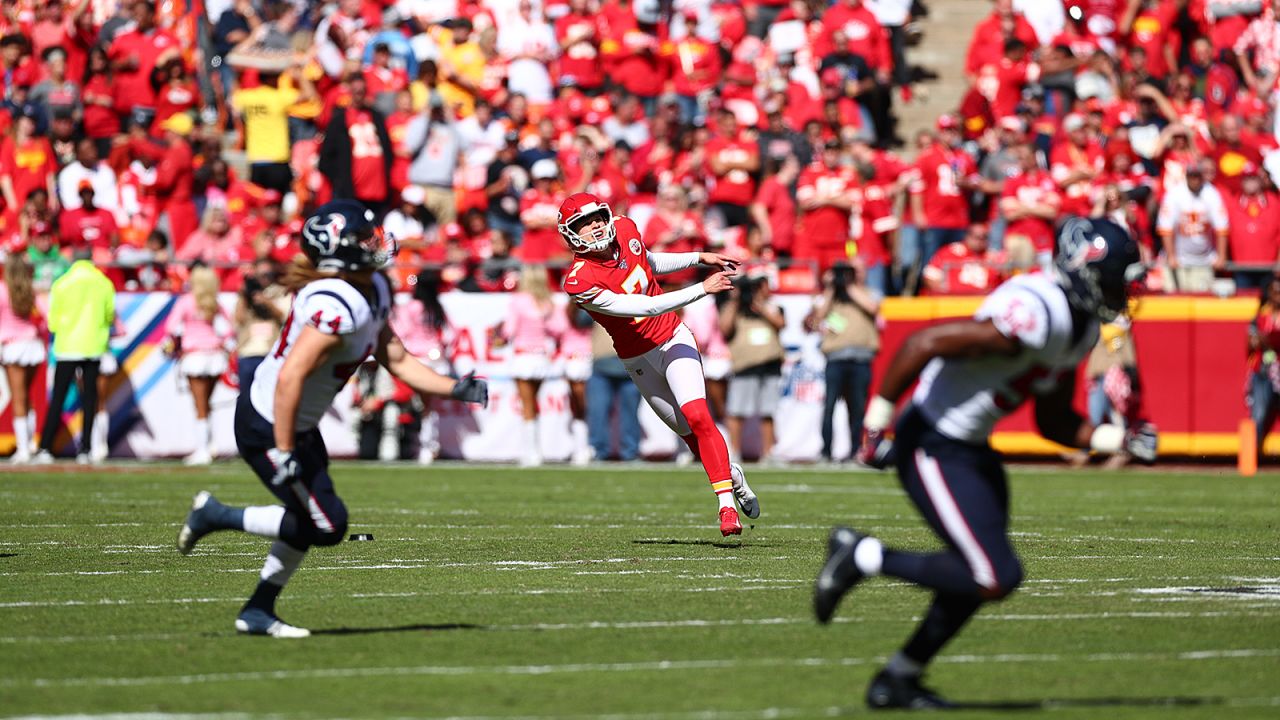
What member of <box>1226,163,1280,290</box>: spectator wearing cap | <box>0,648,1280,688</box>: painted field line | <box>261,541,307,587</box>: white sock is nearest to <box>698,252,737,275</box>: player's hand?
<box>261,541,307,587</box>: white sock

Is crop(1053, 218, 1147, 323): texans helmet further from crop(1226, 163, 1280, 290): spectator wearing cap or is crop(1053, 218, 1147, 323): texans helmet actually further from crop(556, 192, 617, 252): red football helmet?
crop(1226, 163, 1280, 290): spectator wearing cap

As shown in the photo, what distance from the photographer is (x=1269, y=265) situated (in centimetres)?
2047

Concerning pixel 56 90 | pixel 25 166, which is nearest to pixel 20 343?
pixel 25 166

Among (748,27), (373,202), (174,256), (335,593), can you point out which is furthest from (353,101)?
(335,593)

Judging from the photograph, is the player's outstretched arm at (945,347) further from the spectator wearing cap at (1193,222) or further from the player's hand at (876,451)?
the spectator wearing cap at (1193,222)

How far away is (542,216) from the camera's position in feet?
70.6

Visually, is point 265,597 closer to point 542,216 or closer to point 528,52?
point 542,216

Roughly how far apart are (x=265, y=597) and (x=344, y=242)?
144cm

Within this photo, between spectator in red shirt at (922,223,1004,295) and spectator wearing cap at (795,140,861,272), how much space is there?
944 mm

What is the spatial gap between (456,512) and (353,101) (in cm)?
876

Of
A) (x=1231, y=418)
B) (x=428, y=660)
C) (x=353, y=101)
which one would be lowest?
(x=1231, y=418)

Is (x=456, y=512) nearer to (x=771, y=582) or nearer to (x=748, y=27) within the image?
(x=771, y=582)

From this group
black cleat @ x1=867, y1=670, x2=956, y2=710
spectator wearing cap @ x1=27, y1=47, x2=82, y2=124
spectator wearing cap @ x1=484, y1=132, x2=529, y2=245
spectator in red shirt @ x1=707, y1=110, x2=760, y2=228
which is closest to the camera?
black cleat @ x1=867, y1=670, x2=956, y2=710

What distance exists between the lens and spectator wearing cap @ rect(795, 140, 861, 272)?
2103 centimetres
